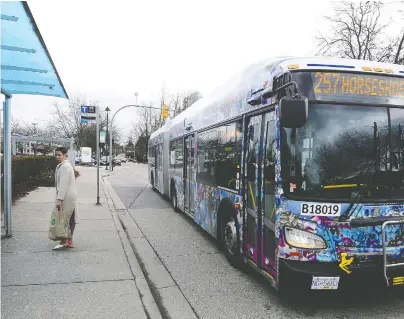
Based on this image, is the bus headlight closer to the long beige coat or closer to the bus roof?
the bus roof

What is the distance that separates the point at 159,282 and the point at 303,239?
2340 millimetres

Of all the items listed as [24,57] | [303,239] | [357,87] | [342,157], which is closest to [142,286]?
[303,239]

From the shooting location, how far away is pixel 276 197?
13.9 ft


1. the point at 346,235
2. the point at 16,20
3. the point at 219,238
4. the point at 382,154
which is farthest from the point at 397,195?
the point at 16,20

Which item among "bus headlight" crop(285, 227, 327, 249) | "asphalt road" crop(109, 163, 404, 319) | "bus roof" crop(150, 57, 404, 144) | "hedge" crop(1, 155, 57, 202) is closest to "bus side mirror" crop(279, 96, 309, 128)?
"bus roof" crop(150, 57, 404, 144)

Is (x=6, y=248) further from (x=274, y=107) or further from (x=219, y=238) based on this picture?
(x=274, y=107)

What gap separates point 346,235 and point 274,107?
1.68 m

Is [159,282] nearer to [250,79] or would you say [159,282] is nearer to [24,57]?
[250,79]

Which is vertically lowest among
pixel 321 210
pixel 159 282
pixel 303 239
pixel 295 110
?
pixel 159 282

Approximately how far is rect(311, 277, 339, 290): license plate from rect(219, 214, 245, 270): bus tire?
1800mm

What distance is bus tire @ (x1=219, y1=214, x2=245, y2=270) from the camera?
18.5ft

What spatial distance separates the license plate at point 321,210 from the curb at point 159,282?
1.72m

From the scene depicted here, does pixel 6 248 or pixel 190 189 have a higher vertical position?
pixel 190 189

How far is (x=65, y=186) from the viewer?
6.46 metres
